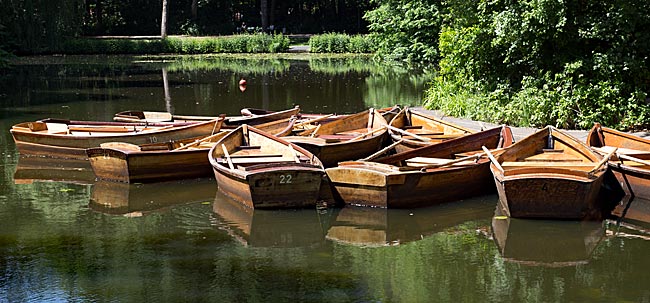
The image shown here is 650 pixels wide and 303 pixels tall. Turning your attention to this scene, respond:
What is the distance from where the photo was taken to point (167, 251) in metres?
10.4

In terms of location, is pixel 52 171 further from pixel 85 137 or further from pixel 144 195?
pixel 144 195

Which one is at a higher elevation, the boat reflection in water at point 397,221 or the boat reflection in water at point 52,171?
the boat reflection in water at point 52,171

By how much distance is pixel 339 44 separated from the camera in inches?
2005

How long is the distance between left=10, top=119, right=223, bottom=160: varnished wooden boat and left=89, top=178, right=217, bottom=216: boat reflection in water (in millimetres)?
1620

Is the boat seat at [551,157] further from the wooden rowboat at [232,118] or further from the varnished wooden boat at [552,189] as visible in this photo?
the wooden rowboat at [232,118]

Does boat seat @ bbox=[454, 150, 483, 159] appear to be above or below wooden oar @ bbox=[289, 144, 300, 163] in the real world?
below

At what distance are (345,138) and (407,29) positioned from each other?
85.5 feet

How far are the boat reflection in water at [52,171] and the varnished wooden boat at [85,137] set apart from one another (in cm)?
14

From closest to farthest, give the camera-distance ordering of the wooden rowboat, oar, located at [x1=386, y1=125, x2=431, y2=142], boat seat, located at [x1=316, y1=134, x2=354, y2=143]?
1. oar, located at [x1=386, y1=125, x2=431, y2=142]
2. boat seat, located at [x1=316, y1=134, x2=354, y2=143]
3. the wooden rowboat

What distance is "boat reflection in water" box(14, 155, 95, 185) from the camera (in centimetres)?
1496

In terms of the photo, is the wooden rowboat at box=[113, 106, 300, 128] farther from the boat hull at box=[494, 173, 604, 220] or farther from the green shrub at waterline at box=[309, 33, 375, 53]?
the green shrub at waterline at box=[309, 33, 375, 53]

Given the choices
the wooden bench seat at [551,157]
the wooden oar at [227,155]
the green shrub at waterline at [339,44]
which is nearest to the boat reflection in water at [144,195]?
the wooden oar at [227,155]

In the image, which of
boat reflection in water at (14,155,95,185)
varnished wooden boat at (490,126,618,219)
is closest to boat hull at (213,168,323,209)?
varnished wooden boat at (490,126,618,219)

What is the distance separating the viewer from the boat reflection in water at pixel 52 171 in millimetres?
14961
